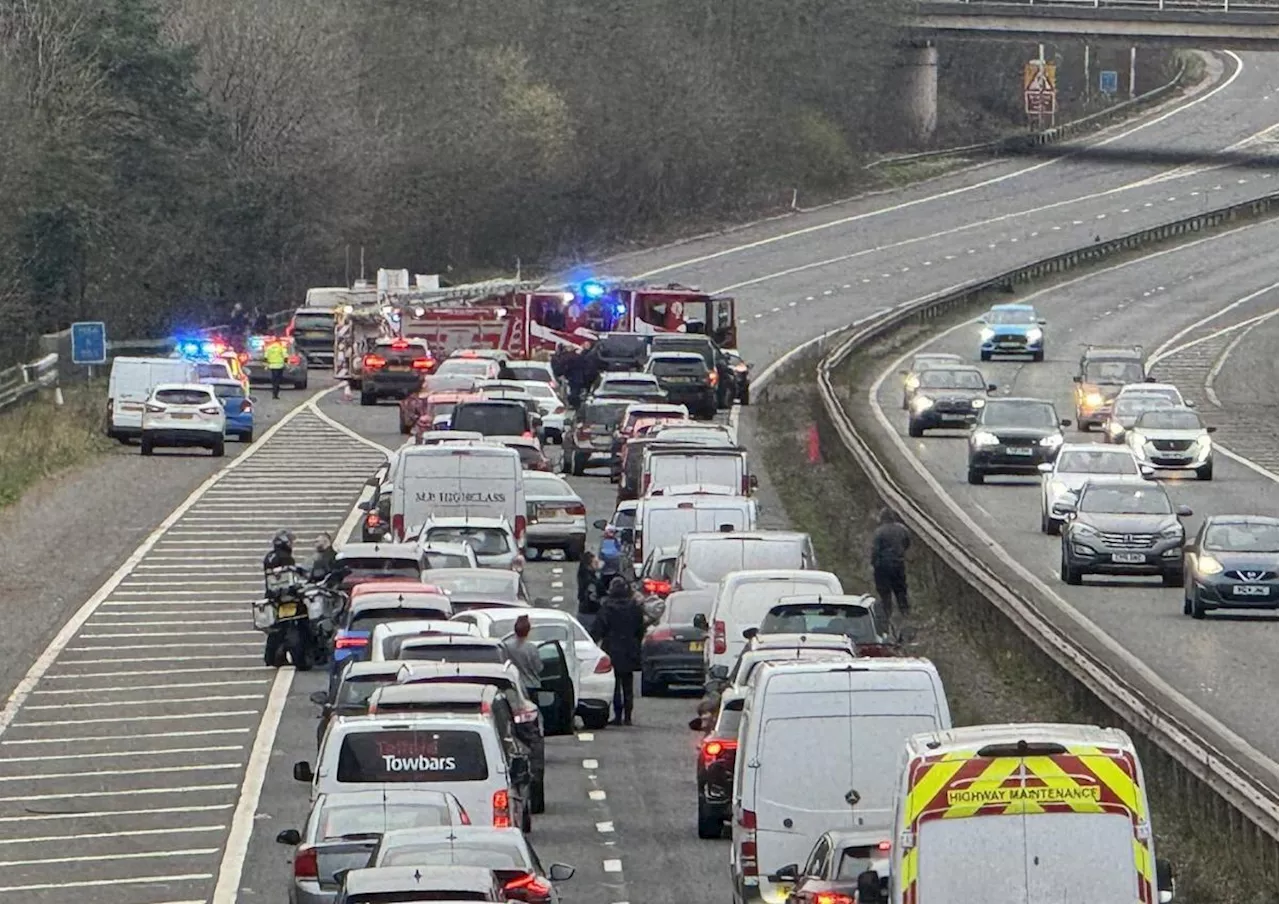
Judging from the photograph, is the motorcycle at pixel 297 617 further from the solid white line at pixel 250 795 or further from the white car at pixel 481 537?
the white car at pixel 481 537

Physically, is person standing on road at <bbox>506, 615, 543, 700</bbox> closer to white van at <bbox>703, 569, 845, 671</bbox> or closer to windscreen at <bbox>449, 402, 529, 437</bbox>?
white van at <bbox>703, 569, 845, 671</bbox>

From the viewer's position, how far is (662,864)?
2230 cm

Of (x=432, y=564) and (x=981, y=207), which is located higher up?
(x=981, y=207)

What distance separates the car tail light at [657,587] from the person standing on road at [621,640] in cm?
425

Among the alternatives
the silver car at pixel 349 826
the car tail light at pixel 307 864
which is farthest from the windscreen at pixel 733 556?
the car tail light at pixel 307 864

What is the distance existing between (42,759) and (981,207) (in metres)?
90.4

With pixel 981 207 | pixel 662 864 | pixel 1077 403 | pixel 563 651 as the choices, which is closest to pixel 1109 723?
pixel 662 864

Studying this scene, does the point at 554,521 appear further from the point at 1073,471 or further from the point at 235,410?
the point at 235,410

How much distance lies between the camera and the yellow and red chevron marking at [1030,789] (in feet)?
47.5

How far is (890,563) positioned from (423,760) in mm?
15334

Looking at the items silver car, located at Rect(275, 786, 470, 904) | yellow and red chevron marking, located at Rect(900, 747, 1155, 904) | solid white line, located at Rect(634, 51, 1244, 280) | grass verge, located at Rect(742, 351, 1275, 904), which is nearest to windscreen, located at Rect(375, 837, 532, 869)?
silver car, located at Rect(275, 786, 470, 904)

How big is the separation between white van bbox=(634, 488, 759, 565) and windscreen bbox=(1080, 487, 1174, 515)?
4.60 metres

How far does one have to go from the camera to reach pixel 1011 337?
77500 mm

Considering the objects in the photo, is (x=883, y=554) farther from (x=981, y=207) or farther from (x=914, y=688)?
(x=981, y=207)
